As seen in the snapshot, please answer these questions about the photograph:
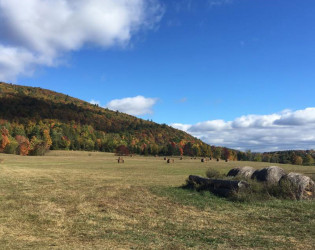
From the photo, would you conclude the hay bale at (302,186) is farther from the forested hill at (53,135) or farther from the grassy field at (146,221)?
the forested hill at (53,135)

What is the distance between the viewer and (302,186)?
15336mm

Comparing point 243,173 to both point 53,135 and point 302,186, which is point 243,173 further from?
point 53,135

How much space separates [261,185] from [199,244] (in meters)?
9.17

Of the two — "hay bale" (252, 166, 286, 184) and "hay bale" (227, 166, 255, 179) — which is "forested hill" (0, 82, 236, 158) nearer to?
"hay bale" (227, 166, 255, 179)

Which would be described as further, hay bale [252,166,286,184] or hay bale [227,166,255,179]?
hay bale [227,166,255,179]

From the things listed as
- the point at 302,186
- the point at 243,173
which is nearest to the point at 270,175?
the point at 302,186

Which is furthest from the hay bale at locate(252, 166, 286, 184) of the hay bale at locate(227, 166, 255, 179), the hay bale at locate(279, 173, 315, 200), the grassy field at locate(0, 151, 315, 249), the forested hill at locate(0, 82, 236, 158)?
the forested hill at locate(0, 82, 236, 158)

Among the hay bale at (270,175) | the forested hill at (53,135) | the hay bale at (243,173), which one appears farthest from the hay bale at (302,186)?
the forested hill at (53,135)

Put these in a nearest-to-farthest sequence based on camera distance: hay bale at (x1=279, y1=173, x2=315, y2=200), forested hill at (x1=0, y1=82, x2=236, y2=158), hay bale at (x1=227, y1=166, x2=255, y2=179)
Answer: hay bale at (x1=279, y1=173, x2=315, y2=200) < hay bale at (x1=227, y1=166, x2=255, y2=179) < forested hill at (x1=0, y1=82, x2=236, y2=158)

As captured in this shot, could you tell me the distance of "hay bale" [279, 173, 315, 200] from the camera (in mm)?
15184

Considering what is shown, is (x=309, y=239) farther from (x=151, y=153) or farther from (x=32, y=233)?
(x=151, y=153)

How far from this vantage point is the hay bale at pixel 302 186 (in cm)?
1518

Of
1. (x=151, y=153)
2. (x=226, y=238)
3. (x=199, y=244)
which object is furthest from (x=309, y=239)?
(x=151, y=153)

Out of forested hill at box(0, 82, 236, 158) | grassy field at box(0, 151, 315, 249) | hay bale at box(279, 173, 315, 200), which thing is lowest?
grassy field at box(0, 151, 315, 249)
